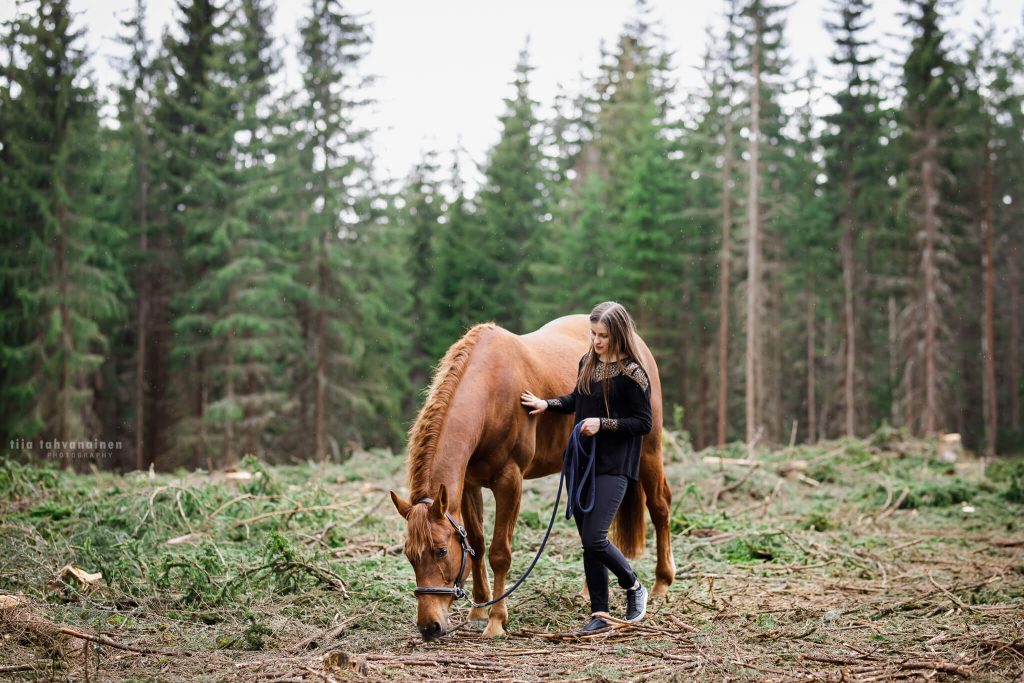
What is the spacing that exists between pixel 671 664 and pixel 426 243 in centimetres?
3359

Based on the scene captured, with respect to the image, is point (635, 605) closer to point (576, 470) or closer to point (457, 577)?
point (576, 470)

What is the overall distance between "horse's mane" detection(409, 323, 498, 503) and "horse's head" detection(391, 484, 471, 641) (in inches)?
5.9

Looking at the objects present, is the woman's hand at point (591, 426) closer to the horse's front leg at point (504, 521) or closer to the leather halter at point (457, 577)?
the horse's front leg at point (504, 521)

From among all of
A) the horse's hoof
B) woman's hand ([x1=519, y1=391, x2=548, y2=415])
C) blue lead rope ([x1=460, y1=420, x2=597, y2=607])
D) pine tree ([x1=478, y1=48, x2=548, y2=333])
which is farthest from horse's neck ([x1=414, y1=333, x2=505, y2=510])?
pine tree ([x1=478, y1=48, x2=548, y2=333])

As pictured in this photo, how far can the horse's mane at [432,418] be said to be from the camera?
17.1ft

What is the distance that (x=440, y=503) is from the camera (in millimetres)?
5031

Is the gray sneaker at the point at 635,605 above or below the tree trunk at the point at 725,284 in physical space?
below

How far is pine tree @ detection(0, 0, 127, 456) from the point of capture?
21266 millimetres

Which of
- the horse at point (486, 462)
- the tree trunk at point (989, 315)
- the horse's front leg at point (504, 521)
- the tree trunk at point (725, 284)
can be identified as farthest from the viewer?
the tree trunk at point (725, 284)

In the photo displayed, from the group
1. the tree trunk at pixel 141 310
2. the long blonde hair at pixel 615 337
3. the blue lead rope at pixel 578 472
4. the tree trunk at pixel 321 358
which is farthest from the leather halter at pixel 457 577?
the tree trunk at pixel 141 310

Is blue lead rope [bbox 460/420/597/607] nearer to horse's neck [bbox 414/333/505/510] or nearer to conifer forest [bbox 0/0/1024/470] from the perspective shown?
horse's neck [bbox 414/333/505/510]

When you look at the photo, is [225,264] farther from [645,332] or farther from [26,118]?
[645,332]

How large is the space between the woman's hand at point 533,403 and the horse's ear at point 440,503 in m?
1.02

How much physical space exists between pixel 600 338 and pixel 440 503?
1.45 m
